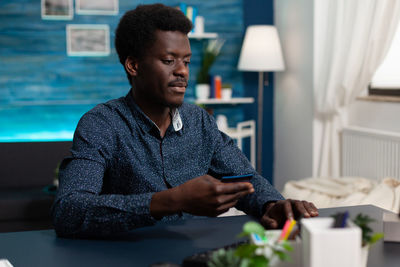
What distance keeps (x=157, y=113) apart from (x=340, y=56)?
2551 mm

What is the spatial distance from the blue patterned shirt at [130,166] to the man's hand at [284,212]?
11 centimetres

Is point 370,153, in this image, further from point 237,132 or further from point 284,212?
point 284,212

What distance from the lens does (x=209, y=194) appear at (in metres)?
1.10

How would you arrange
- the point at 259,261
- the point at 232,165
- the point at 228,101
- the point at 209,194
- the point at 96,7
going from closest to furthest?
the point at 259,261, the point at 209,194, the point at 232,165, the point at 96,7, the point at 228,101

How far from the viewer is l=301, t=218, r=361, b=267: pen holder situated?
0.79m

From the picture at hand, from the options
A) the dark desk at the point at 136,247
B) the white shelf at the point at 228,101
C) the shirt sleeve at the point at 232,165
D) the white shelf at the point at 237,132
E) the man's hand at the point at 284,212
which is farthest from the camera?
the white shelf at the point at 228,101

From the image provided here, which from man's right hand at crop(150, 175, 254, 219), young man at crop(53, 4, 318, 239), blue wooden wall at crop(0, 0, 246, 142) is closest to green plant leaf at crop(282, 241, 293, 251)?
man's right hand at crop(150, 175, 254, 219)

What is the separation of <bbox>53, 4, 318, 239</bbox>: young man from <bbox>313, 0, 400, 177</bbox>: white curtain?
6.88 feet

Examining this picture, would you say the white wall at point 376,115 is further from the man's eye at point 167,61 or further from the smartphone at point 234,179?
the smartphone at point 234,179

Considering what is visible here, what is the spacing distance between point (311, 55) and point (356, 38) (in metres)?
0.68

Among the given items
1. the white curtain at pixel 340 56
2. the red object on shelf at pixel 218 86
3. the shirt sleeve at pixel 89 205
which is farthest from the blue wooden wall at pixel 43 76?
the shirt sleeve at pixel 89 205

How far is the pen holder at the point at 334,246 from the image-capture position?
792mm

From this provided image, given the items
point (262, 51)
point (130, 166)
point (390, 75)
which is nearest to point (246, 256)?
point (130, 166)

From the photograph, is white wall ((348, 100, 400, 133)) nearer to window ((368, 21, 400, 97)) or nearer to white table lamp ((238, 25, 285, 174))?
window ((368, 21, 400, 97))
